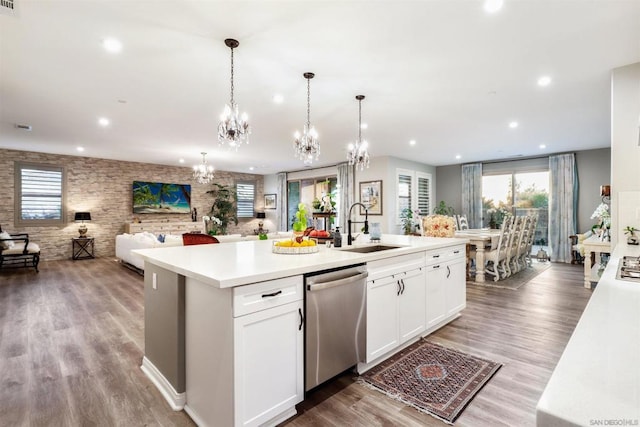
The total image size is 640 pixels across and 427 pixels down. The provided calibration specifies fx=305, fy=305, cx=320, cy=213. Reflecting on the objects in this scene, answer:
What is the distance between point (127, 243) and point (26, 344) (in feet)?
13.1

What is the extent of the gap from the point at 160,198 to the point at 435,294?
9.09m

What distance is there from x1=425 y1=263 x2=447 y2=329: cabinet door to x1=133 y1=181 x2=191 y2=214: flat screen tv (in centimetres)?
898

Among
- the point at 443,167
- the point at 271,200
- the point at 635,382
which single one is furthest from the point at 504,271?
the point at 271,200

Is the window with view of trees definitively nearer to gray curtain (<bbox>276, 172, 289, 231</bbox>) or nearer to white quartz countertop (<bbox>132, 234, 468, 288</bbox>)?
gray curtain (<bbox>276, 172, 289, 231</bbox>)

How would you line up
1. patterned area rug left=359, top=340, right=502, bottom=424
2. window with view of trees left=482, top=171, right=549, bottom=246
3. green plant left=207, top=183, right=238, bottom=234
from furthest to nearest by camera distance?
green plant left=207, top=183, right=238, bottom=234
window with view of trees left=482, top=171, right=549, bottom=246
patterned area rug left=359, top=340, right=502, bottom=424

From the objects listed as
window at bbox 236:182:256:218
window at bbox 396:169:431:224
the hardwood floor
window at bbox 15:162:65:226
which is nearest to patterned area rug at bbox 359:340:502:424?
the hardwood floor

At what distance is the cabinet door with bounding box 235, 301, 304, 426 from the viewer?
1587 mm

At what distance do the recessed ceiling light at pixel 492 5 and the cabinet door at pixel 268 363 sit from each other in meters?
2.48

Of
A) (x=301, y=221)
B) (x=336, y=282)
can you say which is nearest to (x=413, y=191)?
(x=301, y=221)

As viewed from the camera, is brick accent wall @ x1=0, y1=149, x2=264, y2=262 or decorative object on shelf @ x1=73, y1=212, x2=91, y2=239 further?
decorative object on shelf @ x1=73, y1=212, x2=91, y2=239

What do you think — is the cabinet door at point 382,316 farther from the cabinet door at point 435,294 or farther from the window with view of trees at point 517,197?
the window with view of trees at point 517,197

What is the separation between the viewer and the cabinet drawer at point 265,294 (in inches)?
61.6

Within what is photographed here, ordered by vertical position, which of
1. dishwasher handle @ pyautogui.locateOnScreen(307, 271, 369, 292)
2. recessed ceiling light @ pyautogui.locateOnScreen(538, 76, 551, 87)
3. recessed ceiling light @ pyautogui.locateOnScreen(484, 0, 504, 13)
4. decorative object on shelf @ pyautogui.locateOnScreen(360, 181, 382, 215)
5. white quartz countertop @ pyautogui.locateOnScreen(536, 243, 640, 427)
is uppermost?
recessed ceiling light @ pyautogui.locateOnScreen(538, 76, 551, 87)

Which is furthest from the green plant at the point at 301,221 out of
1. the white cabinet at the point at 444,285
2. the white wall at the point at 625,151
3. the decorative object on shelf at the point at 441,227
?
the white wall at the point at 625,151
